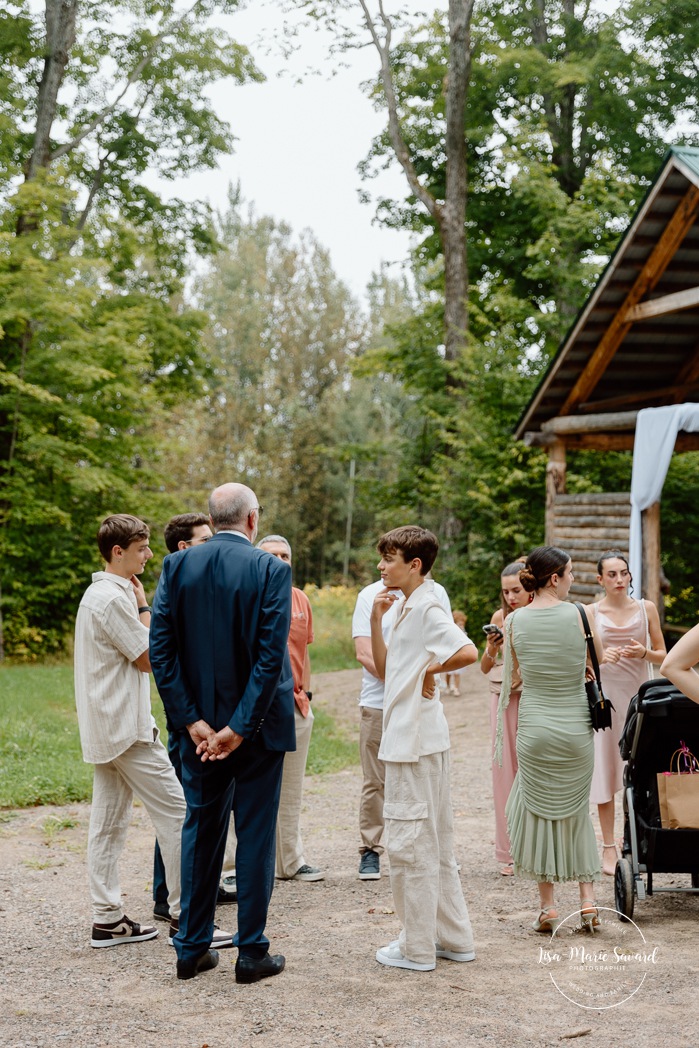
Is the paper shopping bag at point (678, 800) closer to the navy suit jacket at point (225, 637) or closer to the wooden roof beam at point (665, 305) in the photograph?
the navy suit jacket at point (225, 637)

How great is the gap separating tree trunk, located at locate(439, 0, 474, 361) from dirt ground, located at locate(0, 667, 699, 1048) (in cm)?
1642

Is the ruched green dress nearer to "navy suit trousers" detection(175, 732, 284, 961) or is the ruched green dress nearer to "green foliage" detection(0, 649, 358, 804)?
"navy suit trousers" detection(175, 732, 284, 961)

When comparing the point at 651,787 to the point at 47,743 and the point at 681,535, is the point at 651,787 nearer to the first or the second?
the point at 47,743

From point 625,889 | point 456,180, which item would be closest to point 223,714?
point 625,889

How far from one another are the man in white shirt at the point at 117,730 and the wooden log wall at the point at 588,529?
33.6 ft

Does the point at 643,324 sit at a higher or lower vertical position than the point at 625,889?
higher

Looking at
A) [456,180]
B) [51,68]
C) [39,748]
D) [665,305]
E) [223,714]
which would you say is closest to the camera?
[223,714]

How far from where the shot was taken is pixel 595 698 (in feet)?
16.9

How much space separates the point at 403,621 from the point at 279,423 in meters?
40.4

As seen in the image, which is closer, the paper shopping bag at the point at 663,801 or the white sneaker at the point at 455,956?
the white sneaker at the point at 455,956

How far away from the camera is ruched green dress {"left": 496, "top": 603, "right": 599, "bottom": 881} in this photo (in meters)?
5.04

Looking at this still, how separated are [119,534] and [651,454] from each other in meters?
9.19

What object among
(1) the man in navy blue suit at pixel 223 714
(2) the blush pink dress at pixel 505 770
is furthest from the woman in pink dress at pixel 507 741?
(1) the man in navy blue suit at pixel 223 714

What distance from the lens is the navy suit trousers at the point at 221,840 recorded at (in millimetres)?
4516
